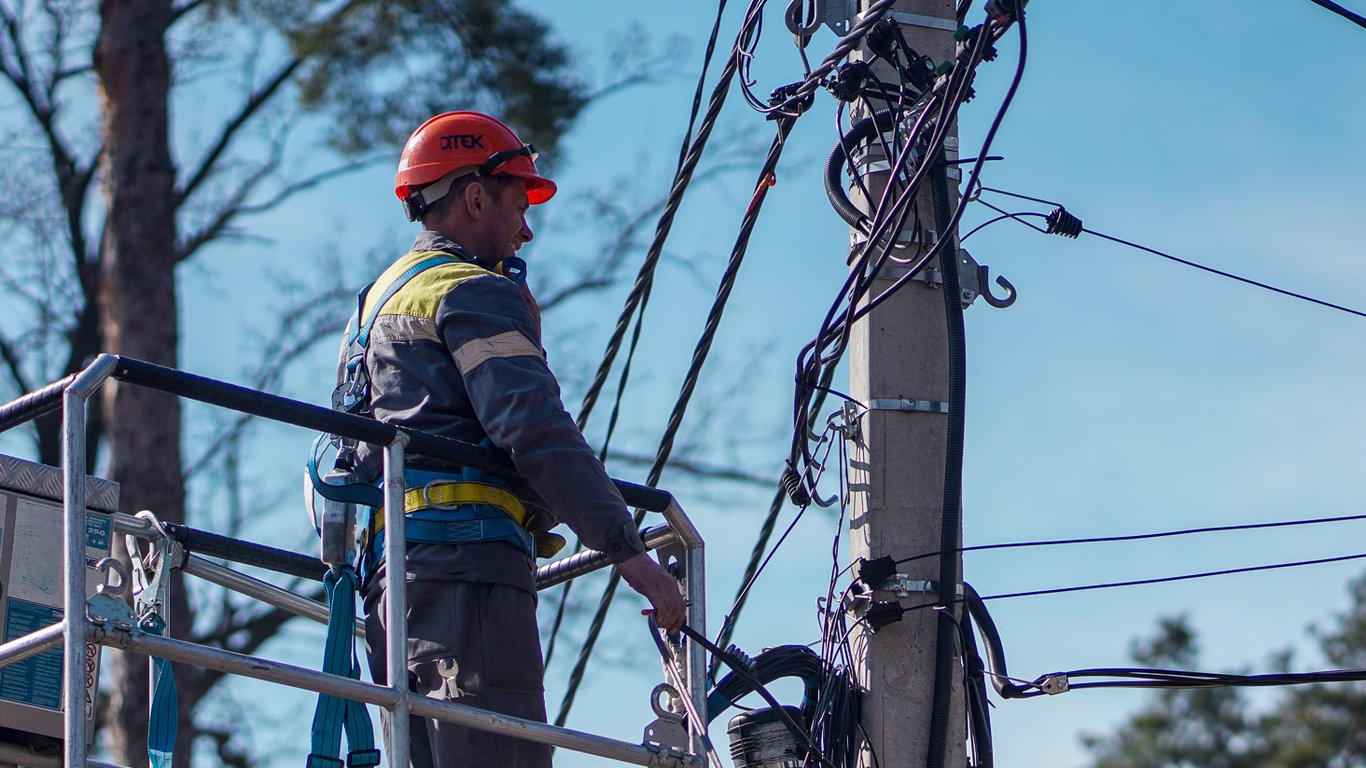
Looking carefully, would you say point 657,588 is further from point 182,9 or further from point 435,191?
point 182,9

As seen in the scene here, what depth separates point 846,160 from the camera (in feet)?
18.7

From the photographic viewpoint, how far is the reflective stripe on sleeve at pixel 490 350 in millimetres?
4551

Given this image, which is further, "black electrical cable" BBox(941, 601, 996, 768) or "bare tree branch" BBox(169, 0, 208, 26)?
"bare tree branch" BBox(169, 0, 208, 26)

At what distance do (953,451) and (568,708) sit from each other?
2703mm

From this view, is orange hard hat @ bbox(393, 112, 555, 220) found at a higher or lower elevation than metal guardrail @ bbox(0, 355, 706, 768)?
higher

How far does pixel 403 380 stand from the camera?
4723 mm

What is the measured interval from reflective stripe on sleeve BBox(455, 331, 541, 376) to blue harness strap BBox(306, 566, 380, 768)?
0.63 metres

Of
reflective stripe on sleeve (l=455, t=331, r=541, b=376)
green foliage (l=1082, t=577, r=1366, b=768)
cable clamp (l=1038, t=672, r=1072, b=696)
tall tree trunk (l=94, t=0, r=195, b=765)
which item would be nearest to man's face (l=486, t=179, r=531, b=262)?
reflective stripe on sleeve (l=455, t=331, r=541, b=376)

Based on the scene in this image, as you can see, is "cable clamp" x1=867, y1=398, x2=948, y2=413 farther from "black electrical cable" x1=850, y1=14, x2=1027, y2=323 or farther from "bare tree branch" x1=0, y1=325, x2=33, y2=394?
"bare tree branch" x1=0, y1=325, x2=33, y2=394

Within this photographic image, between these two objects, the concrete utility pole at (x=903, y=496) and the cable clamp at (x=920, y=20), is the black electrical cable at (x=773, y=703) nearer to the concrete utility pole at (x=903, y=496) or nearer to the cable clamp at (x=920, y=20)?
the concrete utility pole at (x=903, y=496)

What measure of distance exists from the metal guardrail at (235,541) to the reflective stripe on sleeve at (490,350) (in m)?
0.21

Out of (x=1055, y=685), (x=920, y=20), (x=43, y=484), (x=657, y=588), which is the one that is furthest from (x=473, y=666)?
(x=920, y=20)

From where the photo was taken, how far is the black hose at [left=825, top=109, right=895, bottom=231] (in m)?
5.65

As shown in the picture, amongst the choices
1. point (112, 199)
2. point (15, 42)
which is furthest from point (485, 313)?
point (15, 42)
